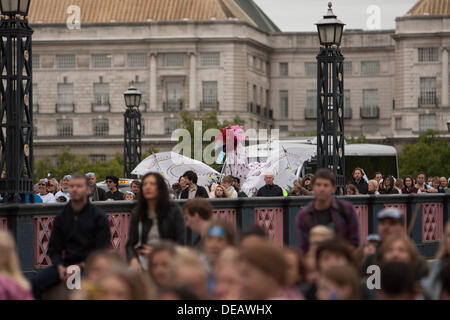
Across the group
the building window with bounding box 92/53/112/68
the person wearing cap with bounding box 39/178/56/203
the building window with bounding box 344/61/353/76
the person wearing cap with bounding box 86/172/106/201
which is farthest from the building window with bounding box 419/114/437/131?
the person wearing cap with bounding box 39/178/56/203

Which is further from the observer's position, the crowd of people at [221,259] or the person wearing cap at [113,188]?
the person wearing cap at [113,188]

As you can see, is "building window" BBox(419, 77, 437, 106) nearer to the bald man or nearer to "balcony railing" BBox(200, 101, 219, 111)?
"balcony railing" BBox(200, 101, 219, 111)

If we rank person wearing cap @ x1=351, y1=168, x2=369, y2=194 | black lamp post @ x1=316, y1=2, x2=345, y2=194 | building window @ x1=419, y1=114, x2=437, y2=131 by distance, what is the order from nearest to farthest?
1. black lamp post @ x1=316, y1=2, x2=345, y2=194
2. person wearing cap @ x1=351, y1=168, x2=369, y2=194
3. building window @ x1=419, y1=114, x2=437, y2=131

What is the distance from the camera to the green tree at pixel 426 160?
3693 inches

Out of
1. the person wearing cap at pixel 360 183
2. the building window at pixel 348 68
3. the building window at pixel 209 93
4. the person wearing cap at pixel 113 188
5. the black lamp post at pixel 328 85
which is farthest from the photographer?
the building window at pixel 348 68

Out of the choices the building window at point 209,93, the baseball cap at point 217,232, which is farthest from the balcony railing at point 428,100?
the baseball cap at point 217,232

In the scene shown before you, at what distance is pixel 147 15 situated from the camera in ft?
407

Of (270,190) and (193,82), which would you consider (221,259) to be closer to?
(270,190)

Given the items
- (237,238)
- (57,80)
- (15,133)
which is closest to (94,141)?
(57,80)

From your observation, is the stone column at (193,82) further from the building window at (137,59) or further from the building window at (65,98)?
the building window at (65,98)

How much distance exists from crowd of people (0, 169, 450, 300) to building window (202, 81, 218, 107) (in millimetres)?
107930

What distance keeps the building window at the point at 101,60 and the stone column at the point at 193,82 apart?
7.50m

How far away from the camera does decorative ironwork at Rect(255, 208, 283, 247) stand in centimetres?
2245
